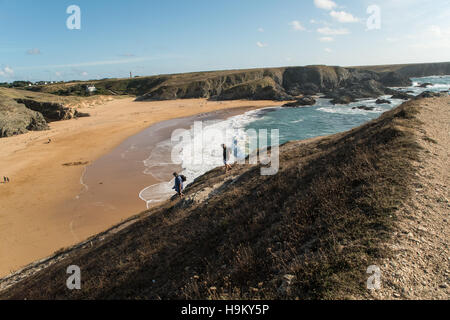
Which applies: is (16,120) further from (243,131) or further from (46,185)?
(243,131)

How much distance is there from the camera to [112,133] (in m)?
40.9

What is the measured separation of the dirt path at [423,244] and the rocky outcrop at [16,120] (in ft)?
A: 167

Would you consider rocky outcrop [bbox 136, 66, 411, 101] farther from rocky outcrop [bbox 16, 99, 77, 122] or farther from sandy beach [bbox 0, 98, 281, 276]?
sandy beach [bbox 0, 98, 281, 276]

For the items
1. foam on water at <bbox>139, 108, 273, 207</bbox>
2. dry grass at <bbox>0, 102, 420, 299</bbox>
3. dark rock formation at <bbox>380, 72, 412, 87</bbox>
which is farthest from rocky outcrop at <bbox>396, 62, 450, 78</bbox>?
dry grass at <bbox>0, 102, 420, 299</bbox>

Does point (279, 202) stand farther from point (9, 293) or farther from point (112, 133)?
point (112, 133)

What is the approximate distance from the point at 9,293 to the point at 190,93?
300ft

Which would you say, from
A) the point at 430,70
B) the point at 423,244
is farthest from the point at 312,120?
the point at 430,70

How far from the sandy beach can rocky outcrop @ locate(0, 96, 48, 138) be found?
2.06 m

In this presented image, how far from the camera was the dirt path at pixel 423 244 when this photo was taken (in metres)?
3.83

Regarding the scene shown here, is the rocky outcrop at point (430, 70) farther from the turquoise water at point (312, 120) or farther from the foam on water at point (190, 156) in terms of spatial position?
the foam on water at point (190, 156)

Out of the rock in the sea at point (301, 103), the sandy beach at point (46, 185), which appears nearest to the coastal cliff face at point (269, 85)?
the rock in the sea at point (301, 103)

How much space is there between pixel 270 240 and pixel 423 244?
117 inches

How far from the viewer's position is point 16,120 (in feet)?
133
